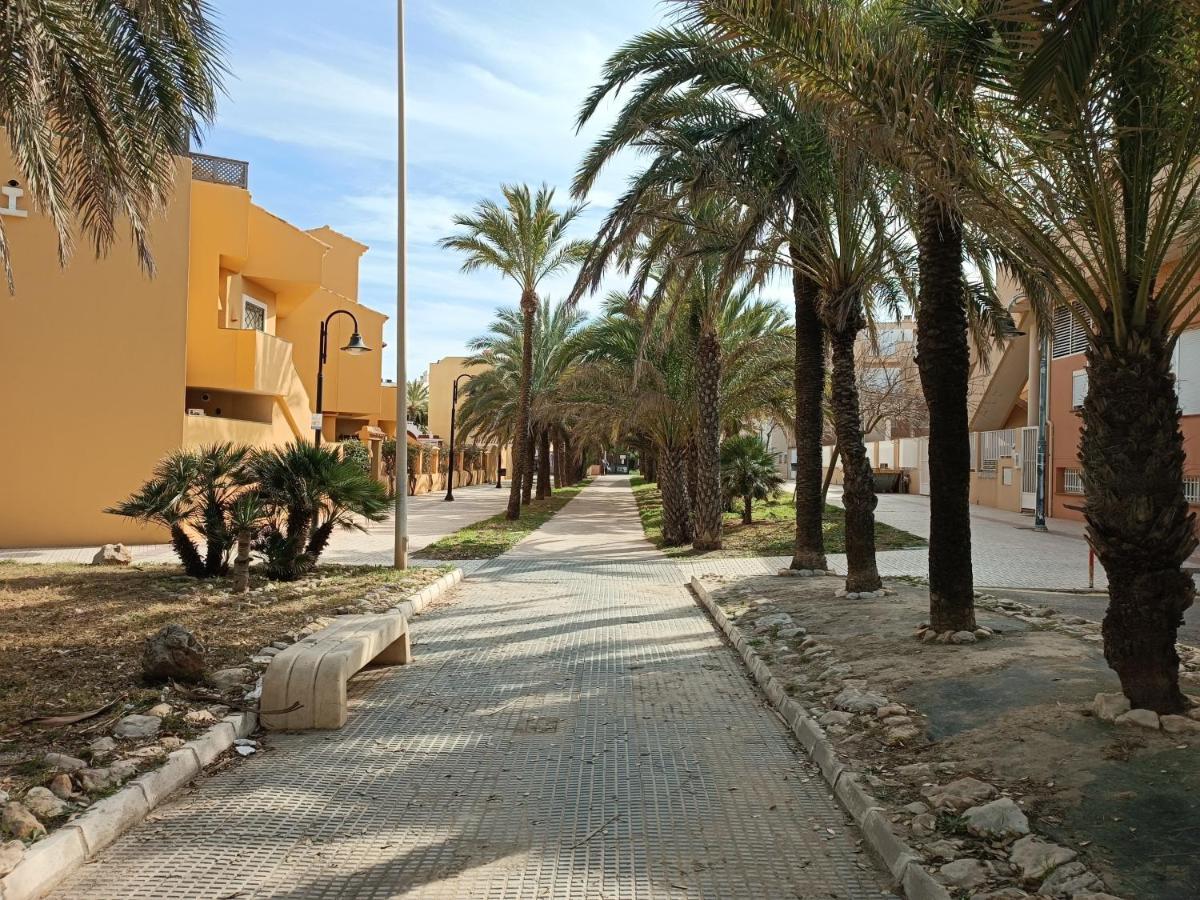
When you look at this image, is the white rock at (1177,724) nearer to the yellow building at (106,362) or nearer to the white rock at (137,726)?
the white rock at (137,726)

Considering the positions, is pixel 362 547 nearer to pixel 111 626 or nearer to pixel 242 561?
pixel 242 561

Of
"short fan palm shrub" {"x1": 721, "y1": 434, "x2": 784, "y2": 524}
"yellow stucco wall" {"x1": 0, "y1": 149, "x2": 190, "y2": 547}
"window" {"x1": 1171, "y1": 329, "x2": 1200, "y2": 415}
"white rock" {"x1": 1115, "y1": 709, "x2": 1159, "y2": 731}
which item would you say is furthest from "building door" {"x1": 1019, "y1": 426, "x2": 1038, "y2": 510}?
"white rock" {"x1": 1115, "y1": 709, "x2": 1159, "y2": 731}

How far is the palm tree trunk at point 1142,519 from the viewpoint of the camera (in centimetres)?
520

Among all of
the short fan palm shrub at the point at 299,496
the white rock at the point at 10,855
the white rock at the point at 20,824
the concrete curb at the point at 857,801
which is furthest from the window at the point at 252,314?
the white rock at the point at 10,855

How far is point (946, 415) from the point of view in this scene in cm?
799

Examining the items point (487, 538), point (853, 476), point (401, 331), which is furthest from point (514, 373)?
point (853, 476)

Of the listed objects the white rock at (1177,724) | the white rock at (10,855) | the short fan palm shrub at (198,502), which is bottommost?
the white rock at (10,855)

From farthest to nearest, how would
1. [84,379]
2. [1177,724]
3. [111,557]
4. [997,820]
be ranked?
[84,379] → [111,557] → [1177,724] → [997,820]

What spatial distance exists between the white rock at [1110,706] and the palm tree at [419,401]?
227ft

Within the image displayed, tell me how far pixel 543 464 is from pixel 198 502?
28.1 meters

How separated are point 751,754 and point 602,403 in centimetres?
1765

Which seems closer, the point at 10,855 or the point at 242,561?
the point at 10,855

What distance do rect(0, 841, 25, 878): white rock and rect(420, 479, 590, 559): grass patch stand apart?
14099 mm

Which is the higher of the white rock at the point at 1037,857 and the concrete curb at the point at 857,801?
the white rock at the point at 1037,857
